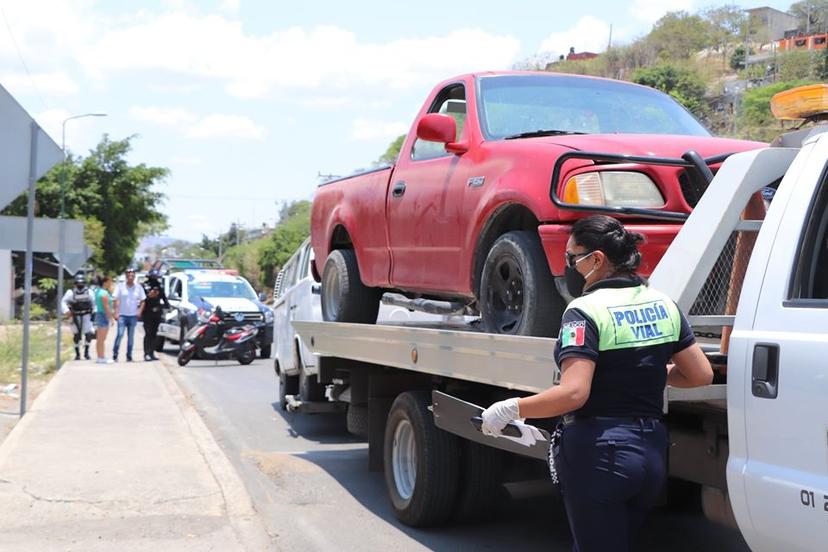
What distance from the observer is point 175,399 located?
41.9ft

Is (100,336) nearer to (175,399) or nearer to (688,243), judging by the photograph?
(175,399)

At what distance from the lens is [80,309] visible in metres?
19.2

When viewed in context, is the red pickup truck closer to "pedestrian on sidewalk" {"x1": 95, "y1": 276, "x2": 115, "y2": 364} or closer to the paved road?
the paved road

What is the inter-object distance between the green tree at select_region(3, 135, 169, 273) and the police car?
25068mm

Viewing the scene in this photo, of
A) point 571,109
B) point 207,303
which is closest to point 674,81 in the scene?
point 207,303

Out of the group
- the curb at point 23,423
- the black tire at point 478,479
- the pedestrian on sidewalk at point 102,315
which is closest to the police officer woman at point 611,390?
the black tire at point 478,479

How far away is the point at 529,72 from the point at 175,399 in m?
7.72

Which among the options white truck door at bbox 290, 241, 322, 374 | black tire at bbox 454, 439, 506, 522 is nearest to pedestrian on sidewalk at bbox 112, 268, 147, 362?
white truck door at bbox 290, 241, 322, 374

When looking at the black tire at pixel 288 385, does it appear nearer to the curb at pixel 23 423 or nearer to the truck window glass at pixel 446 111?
the curb at pixel 23 423

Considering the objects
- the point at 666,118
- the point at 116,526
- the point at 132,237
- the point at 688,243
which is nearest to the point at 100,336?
the point at 116,526

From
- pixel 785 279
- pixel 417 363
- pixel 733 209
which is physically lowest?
pixel 417 363

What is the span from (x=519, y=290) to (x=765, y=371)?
207 centimetres

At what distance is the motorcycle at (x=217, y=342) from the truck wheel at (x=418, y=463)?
12.5 metres

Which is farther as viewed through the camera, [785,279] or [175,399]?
[175,399]
